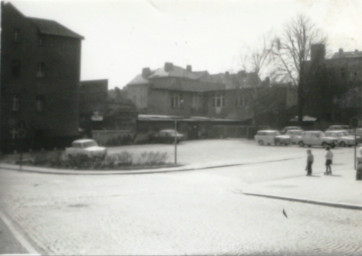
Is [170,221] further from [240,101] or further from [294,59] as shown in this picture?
[240,101]

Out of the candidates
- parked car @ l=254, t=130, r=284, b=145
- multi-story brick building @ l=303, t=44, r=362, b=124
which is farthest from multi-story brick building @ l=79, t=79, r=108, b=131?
parked car @ l=254, t=130, r=284, b=145

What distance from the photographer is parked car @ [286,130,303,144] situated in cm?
3882

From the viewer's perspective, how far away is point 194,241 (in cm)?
902

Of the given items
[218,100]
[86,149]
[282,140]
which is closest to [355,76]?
[282,140]

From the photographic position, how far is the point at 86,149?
2539 centimetres

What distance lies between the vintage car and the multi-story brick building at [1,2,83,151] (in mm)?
22394

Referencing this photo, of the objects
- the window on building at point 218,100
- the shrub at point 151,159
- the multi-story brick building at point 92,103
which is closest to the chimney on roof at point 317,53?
the shrub at point 151,159

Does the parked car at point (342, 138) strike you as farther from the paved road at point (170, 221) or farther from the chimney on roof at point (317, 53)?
the paved road at point (170, 221)

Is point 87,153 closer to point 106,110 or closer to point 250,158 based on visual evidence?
point 106,110

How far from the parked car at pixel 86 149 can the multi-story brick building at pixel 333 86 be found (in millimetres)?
16604

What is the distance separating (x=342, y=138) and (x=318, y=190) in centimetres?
2243

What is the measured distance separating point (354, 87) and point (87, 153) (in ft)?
66.3

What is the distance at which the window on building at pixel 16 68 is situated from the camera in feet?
55.8

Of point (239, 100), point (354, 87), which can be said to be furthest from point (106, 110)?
point (239, 100)
